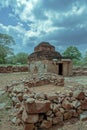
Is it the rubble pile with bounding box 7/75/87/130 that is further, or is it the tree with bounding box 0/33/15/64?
the tree with bounding box 0/33/15/64

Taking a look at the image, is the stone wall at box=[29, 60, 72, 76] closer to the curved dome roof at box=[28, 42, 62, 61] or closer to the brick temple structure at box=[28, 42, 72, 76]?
the brick temple structure at box=[28, 42, 72, 76]

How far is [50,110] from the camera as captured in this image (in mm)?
3947

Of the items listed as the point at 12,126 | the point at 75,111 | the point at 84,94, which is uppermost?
the point at 84,94

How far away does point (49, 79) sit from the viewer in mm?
9250

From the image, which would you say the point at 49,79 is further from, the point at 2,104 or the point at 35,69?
the point at 35,69

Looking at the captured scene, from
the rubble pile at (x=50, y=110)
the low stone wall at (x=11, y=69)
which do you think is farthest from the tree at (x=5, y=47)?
the rubble pile at (x=50, y=110)

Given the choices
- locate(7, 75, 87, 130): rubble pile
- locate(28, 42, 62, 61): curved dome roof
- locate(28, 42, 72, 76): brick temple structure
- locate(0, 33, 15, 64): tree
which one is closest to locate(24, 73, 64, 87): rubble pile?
locate(7, 75, 87, 130): rubble pile

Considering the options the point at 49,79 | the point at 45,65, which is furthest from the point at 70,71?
the point at 49,79

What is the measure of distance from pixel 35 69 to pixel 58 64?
2.54 meters

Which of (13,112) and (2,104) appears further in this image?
(2,104)

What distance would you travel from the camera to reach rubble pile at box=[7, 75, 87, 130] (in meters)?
3.73

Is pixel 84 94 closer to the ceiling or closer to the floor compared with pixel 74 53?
closer to the floor

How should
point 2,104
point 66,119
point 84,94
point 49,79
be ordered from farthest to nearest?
point 49,79, point 2,104, point 84,94, point 66,119

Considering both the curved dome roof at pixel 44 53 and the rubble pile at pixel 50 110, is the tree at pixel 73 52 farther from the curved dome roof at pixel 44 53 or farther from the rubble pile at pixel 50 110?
the rubble pile at pixel 50 110
